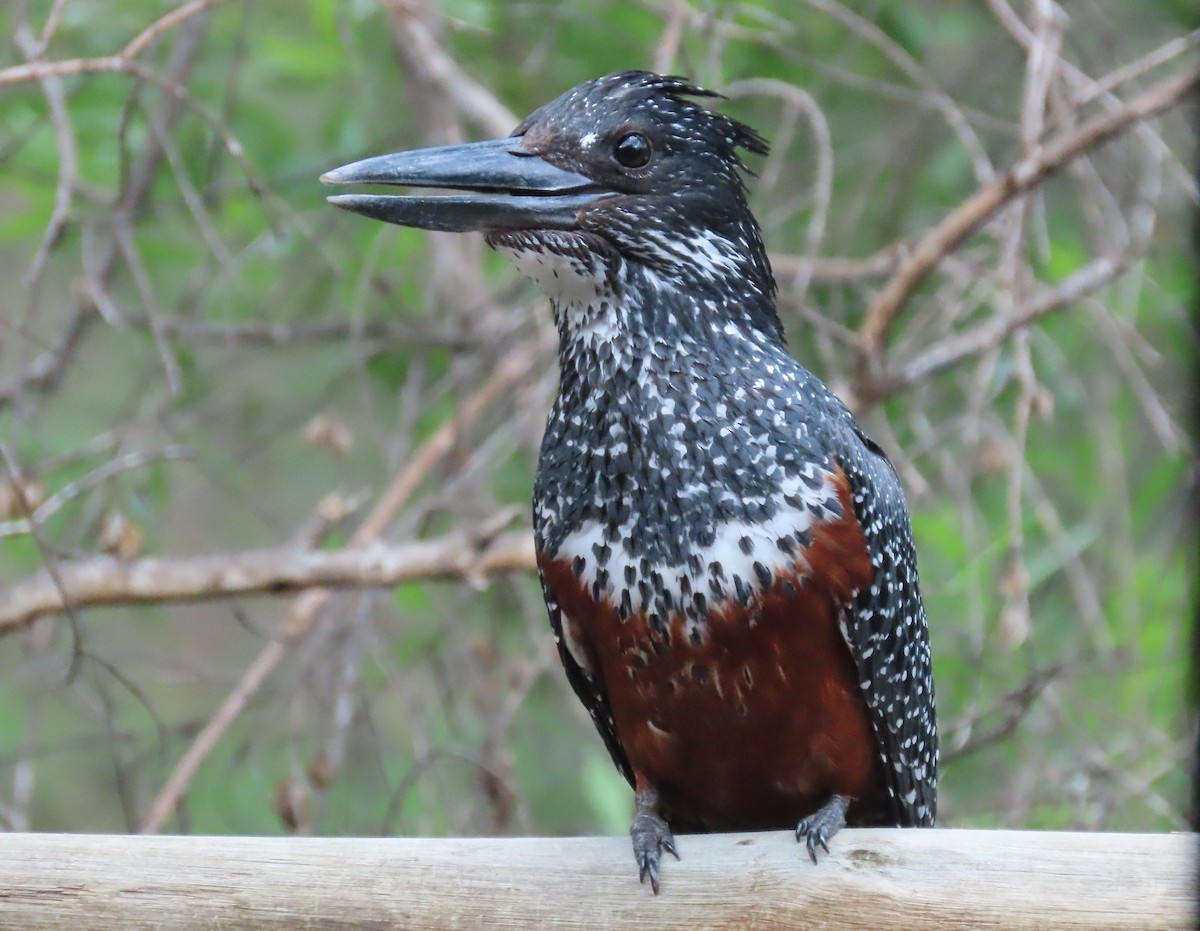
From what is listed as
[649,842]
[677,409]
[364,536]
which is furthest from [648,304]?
[364,536]

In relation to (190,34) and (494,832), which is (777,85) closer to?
(190,34)

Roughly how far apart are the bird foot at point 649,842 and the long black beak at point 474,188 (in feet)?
2.98

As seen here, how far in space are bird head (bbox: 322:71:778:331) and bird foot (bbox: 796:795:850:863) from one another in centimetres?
78

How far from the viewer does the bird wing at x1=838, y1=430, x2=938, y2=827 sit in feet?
7.39

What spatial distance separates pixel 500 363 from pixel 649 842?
71.1 inches

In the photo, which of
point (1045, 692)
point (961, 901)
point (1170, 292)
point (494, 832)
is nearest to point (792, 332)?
point (1170, 292)

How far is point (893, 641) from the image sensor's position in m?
2.35

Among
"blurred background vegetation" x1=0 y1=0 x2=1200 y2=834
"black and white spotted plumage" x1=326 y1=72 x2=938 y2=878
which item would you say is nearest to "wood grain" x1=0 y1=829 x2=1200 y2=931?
"black and white spotted plumage" x1=326 y1=72 x2=938 y2=878

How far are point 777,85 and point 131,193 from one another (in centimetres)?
156

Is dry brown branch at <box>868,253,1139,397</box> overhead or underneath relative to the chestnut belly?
overhead

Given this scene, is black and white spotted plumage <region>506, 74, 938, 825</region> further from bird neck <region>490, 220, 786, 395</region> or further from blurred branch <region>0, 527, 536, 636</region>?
blurred branch <region>0, 527, 536, 636</region>

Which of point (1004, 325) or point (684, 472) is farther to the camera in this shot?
point (1004, 325)

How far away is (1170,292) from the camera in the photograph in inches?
136

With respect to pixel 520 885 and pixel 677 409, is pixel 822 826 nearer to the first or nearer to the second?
pixel 520 885
